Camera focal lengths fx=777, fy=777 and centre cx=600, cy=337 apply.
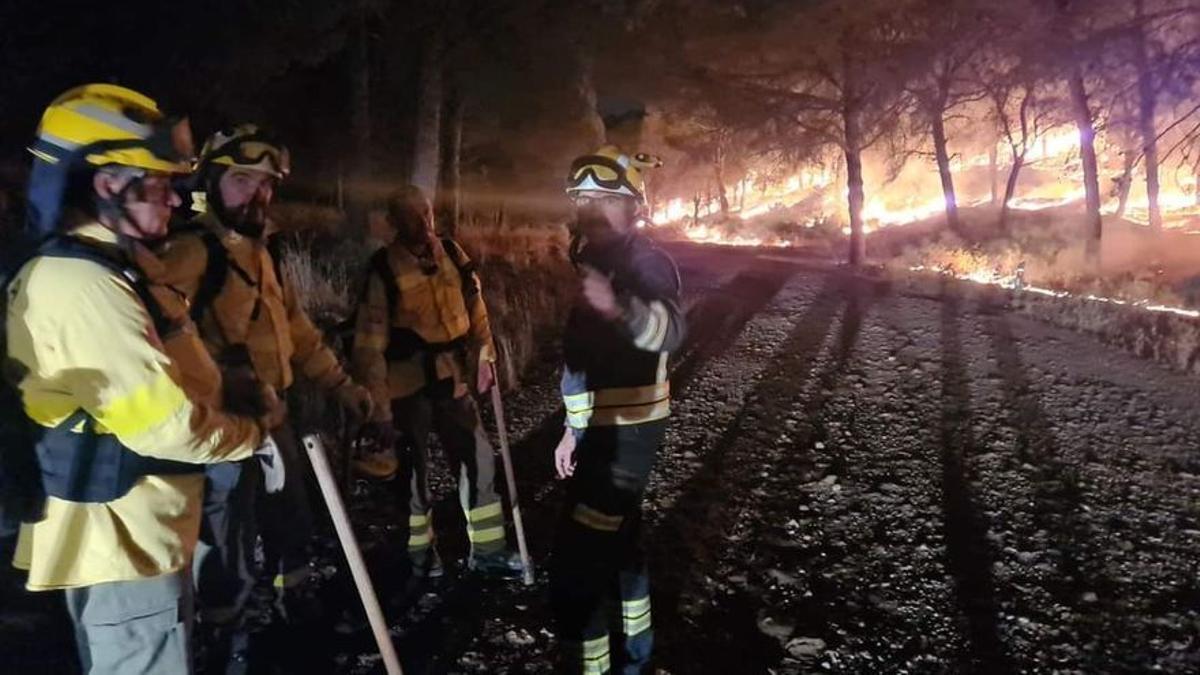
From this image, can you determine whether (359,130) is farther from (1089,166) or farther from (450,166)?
(1089,166)

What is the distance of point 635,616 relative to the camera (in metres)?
2.96

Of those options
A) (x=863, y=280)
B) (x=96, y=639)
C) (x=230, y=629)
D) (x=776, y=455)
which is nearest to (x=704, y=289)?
(x=863, y=280)

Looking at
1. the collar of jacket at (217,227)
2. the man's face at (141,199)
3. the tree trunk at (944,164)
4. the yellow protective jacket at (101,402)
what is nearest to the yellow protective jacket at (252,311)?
the collar of jacket at (217,227)

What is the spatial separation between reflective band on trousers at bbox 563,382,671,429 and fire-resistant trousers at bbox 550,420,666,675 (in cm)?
3

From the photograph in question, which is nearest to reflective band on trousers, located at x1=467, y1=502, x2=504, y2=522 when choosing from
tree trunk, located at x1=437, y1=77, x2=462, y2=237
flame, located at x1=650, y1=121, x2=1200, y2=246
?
tree trunk, located at x1=437, y1=77, x2=462, y2=237

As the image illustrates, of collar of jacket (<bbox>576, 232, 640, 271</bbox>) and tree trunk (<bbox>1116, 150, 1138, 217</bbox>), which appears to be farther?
tree trunk (<bbox>1116, 150, 1138, 217</bbox>)

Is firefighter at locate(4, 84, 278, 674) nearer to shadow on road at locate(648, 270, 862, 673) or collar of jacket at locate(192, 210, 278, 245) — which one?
collar of jacket at locate(192, 210, 278, 245)

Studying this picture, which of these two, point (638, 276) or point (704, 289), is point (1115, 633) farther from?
point (704, 289)

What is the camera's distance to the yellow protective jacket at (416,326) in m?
3.51

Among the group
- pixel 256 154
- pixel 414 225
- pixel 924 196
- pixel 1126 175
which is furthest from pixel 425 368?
pixel 924 196

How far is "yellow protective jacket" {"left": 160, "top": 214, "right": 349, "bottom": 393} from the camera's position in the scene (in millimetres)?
2707

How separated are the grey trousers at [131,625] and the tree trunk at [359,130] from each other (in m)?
7.36

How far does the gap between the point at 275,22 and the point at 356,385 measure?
14.6 ft

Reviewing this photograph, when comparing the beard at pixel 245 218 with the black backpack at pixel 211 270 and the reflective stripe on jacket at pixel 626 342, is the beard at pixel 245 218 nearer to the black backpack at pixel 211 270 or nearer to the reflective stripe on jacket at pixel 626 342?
the black backpack at pixel 211 270
